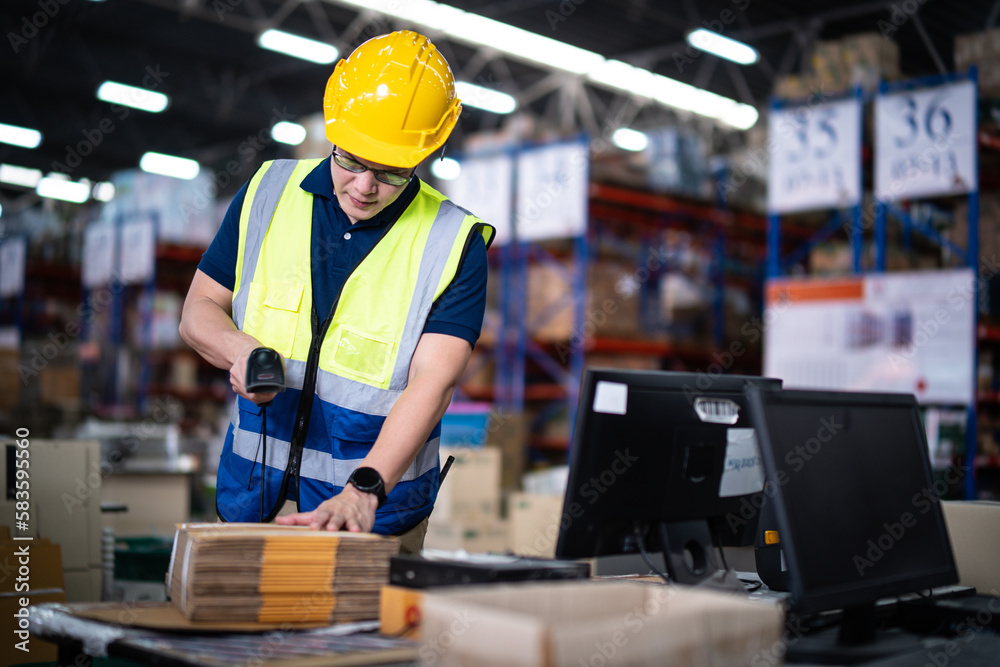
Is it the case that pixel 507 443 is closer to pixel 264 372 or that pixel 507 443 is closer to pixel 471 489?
pixel 471 489

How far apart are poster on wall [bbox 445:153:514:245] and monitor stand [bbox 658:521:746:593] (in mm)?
6496

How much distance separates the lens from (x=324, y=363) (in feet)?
6.98

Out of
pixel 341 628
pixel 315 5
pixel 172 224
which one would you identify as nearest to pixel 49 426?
pixel 172 224

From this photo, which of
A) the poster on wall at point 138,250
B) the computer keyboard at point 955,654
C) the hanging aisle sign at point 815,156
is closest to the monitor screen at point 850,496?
the computer keyboard at point 955,654

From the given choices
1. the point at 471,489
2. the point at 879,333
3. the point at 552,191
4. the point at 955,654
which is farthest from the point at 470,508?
the point at 955,654

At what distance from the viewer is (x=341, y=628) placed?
63.2 inches

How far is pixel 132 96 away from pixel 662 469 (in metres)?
13.2

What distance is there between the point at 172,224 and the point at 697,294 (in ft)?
18.3

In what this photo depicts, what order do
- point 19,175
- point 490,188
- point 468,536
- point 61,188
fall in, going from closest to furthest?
point 468,536 → point 490,188 → point 61,188 → point 19,175

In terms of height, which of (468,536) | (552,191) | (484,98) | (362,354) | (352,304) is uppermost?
(484,98)

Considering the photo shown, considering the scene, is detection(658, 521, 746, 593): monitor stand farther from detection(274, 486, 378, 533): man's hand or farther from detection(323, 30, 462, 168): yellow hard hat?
detection(323, 30, 462, 168): yellow hard hat

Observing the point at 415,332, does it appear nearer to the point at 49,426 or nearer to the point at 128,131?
the point at 49,426

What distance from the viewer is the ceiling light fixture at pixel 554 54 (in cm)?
888

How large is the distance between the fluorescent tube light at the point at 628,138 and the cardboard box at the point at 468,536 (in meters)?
8.53
